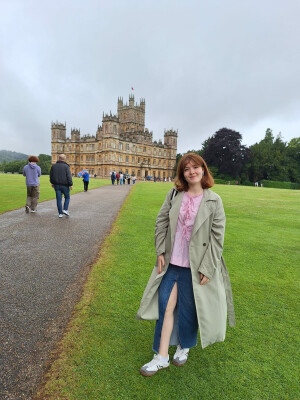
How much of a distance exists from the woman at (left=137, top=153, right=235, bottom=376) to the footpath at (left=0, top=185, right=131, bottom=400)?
106 centimetres

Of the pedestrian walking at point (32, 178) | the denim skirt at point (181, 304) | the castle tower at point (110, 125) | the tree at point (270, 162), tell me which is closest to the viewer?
the denim skirt at point (181, 304)

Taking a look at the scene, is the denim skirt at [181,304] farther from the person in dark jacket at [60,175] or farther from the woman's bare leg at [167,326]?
the person in dark jacket at [60,175]

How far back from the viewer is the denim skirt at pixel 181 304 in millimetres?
2365

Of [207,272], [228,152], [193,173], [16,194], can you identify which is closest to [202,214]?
[193,173]

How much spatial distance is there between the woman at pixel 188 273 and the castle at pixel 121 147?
2765 inches

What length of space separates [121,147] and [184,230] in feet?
241

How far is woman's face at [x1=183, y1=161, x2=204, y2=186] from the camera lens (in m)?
2.41

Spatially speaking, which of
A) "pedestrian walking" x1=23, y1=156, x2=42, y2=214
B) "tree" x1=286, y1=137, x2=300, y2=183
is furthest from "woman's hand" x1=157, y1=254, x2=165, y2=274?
"tree" x1=286, y1=137, x2=300, y2=183

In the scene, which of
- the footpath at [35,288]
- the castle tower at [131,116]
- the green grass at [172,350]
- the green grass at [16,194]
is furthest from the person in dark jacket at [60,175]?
the castle tower at [131,116]

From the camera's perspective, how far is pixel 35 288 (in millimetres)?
3711

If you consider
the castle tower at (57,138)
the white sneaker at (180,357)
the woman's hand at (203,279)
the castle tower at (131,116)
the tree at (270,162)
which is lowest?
the white sneaker at (180,357)

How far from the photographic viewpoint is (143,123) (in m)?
87.4

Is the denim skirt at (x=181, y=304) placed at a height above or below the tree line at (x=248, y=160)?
below

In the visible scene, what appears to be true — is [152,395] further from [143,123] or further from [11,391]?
[143,123]
